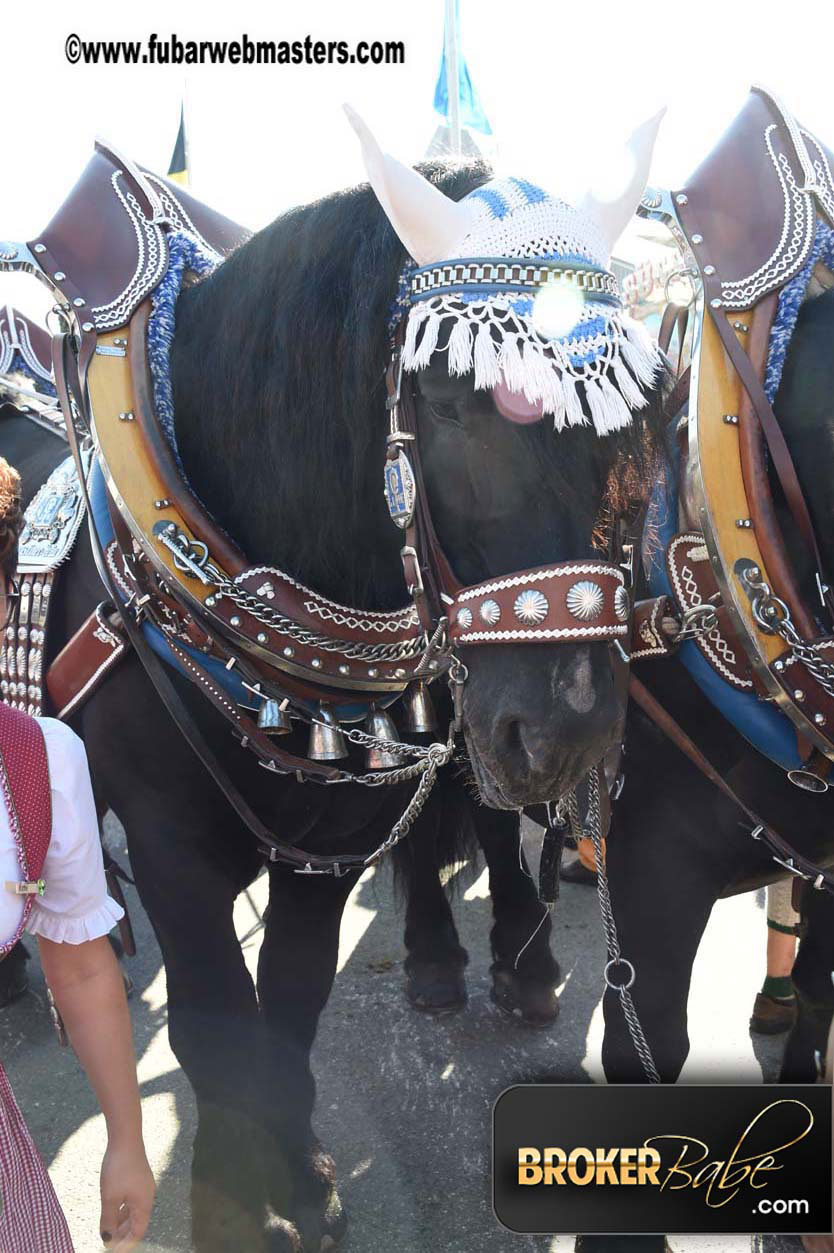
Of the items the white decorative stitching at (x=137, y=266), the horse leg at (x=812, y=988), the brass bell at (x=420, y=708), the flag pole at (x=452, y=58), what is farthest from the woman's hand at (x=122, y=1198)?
the flag pole at (x=452, y=58)

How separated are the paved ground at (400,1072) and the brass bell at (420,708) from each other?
2.92 feet

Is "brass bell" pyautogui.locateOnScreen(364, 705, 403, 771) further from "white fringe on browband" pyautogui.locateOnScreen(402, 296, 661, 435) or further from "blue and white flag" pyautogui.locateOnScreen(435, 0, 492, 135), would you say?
"blue and white flag" pyautogui.locateOnScreen(435, 0, 492, 135)

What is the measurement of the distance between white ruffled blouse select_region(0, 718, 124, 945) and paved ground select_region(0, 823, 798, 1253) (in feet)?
3.94

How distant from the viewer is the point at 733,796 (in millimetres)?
1778

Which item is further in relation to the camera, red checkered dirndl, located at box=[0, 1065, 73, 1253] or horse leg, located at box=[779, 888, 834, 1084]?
horse leg, located at box=[779, 888, 834, 1084]

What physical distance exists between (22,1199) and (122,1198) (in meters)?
0.16

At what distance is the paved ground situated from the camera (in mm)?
2211

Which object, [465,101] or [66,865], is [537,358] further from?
[465,101]

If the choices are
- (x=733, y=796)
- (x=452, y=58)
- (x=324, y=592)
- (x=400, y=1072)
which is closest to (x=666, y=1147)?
(x=733, y=796)

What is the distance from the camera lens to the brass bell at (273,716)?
175 centimetres

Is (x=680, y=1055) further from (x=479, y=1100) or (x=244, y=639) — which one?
(x=244, y=639)

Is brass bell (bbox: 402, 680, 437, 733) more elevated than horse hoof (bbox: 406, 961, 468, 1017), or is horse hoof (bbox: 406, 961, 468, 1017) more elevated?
brass bell (bbox: 402, 680, 437, 733)

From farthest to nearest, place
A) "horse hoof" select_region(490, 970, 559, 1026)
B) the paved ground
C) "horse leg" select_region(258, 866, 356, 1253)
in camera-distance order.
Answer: "horse hoof" select_region(490, 970, 559, 1026) → the paved ground → "horse leg" select_region(258, 866, 356, 1253)

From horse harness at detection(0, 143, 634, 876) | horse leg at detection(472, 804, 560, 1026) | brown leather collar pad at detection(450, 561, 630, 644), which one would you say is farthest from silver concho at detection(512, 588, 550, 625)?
horse leg at detection(472, 804, 560, 1026)
